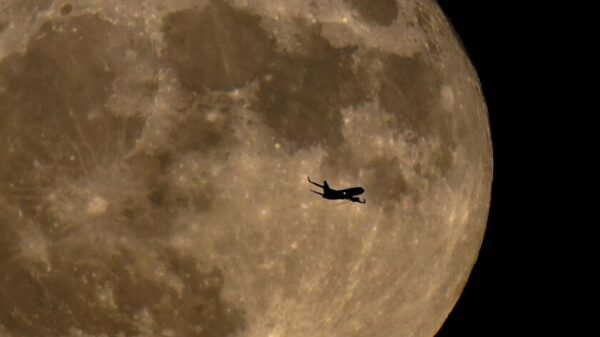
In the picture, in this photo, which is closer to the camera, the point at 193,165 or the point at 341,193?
the point at 193,165

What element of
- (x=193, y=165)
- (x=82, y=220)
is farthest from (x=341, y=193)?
(x=82, y=220)

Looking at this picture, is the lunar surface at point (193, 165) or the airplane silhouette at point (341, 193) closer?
the lunar surface at point (193, 165)

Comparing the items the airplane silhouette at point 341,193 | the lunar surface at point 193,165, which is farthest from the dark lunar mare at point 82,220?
the airplane silhouette at point 341,193

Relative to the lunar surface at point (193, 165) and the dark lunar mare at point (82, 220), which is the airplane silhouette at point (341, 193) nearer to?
the lunar surface at point (193, 165)

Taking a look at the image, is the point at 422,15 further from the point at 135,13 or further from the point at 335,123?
the point at 135,13

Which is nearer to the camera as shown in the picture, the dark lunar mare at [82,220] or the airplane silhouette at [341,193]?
the dark lunar mare at [82,220]

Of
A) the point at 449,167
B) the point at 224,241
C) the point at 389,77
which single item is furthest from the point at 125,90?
the point at 449,167

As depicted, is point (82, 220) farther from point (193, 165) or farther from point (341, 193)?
point (341, 193)

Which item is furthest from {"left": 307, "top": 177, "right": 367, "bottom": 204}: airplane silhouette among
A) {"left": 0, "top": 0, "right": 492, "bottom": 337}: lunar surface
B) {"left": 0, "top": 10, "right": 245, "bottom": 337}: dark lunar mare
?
{"left": 0, "top": 10, "right": 245, "bottom": 337}: dark lunar mare

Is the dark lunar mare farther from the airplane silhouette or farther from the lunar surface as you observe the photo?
the airplane silhouette
